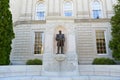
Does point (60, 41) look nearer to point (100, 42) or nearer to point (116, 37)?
point (116, 37)

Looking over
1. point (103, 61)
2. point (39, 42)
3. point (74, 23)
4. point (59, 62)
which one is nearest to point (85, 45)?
point (74, 23)

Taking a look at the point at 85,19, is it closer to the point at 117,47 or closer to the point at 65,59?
the point at 117,47

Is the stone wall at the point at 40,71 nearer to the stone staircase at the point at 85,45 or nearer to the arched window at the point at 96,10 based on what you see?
the stone staircase at the point at 85,45

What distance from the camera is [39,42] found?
22.3 metres

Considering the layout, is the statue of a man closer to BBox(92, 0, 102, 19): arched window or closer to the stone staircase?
the stone staircase

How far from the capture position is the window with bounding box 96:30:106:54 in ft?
71.2

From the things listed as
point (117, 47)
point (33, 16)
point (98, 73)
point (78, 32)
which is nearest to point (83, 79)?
point (98, 73)

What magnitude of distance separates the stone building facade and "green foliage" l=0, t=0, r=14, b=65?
384cm

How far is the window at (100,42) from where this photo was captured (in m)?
21.7

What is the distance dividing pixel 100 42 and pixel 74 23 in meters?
4.55

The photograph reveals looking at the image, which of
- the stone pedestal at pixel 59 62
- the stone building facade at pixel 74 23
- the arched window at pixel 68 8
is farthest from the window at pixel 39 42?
the stone pedestal at pixel 59 62

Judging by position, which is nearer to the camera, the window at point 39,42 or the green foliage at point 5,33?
the green foliage at point 5,33

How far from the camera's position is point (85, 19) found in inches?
881

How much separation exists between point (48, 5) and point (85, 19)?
550cm
